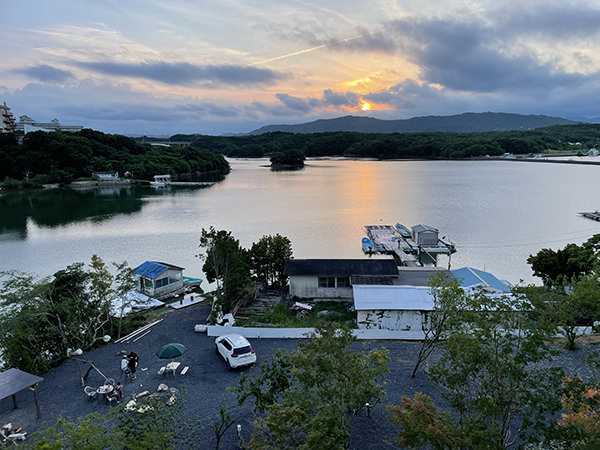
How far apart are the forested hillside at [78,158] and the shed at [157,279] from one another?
7178cm

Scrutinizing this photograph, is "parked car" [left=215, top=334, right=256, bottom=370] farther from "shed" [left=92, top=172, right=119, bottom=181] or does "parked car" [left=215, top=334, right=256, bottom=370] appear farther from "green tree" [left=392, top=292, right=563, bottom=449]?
"shed" [left=92, top=172, right=119, bottom=181]

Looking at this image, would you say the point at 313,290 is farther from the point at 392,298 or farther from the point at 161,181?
the point at 161,181

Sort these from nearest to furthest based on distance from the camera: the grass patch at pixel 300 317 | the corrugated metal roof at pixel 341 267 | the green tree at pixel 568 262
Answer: the grass patch at pixel 300 317 → the green tree at pixel 568 262 → the corrugated metal roof at pixel 341 267

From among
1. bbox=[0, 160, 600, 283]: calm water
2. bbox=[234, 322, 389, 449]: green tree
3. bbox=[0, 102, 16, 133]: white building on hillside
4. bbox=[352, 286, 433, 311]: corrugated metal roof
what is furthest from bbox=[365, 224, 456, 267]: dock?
bbox=[0, 102, 16, 133]: white building on hillside

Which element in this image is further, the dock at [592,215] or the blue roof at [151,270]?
the dock at [592,215]

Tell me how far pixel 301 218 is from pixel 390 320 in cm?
3134

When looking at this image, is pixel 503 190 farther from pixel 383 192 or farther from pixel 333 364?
pixel 333 364

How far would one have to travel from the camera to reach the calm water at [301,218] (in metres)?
32.5

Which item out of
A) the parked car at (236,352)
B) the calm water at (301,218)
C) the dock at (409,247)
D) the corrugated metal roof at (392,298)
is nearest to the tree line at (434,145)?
the calm water at (301,218)

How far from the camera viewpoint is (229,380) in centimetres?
1187

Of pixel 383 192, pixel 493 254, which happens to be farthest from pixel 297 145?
pixel 493 254

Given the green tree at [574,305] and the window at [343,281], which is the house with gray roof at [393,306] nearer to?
the window at [343,281]

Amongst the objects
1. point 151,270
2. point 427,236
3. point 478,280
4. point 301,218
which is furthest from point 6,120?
point 478,280

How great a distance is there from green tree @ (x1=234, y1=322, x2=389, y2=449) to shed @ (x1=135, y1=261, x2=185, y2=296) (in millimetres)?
15411
